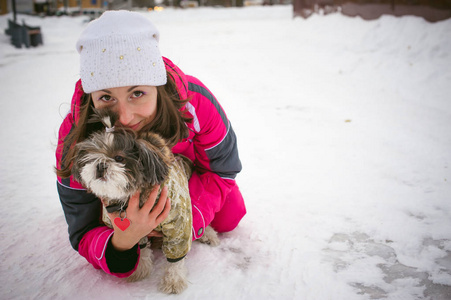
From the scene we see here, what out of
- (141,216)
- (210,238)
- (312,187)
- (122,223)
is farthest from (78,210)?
(312,187)

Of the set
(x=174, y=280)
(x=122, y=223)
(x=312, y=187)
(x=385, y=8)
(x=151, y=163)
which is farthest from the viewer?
(x=385, y=8)

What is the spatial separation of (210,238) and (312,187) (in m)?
1.16

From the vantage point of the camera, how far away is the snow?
1938 mm

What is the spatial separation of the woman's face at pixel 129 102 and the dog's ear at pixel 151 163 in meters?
0.19

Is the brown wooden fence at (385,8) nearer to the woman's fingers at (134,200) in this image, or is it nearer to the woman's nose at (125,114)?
the woman's nose at (125,114)

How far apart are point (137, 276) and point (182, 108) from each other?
1.02 m

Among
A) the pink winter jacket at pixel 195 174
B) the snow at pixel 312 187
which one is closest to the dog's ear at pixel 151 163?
the pink winter jacket at pixel 195 174

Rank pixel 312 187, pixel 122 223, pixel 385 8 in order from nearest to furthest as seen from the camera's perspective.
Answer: pixel 122 223
pixel 312 187
pixel 385 8

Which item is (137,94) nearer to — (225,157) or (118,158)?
(118,158)

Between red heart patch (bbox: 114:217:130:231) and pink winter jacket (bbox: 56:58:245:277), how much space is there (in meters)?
0.15

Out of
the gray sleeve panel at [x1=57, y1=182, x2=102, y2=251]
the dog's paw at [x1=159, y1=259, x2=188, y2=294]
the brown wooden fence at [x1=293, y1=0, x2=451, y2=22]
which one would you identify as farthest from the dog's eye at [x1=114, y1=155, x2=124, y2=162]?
the brown wooden fence at [x1=293, y1=0, x2=451, y2=22]

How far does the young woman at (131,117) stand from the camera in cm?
161

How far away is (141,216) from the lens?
5.47 feet

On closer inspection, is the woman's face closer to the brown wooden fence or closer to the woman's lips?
the woman's lips
